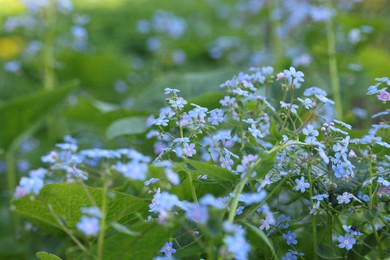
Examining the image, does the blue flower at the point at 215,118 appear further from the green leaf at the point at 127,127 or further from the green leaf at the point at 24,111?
the green leaf at the point at 24,111

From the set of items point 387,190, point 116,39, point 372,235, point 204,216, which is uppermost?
point 204,216

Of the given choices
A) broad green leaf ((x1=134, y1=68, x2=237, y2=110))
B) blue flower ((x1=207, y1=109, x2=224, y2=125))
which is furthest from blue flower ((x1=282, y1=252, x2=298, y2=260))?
broad green leaf ((x1=134, y1=68, x2=237, y2=110))

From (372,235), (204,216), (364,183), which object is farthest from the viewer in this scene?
(372,235)

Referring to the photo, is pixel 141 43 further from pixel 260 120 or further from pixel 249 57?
pixel 260 120

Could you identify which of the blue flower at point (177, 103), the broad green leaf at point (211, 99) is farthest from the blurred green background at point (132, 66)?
the blue flower at point (177, 103)

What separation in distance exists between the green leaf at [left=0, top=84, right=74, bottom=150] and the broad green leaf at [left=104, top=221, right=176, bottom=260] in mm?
1411

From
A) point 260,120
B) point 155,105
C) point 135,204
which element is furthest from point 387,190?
point 155,105

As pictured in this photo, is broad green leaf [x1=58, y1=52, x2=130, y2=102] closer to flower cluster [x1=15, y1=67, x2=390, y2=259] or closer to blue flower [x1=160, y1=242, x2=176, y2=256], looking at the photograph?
flower cluster [x1=15, y1=67, x2=390, y2=259]

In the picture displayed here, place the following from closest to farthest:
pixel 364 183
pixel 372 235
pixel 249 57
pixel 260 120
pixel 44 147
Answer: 1. pixel 364 183
2. pixel 372 235
3. pixel 260 120
4. pixel 44 147
5. pixel 249 57

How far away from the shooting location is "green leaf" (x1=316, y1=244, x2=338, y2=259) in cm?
143

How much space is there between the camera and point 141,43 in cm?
615

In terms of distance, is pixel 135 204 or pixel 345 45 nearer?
pixel 135 204

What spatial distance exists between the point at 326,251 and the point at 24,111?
5.68ft

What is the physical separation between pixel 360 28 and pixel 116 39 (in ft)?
10.5
